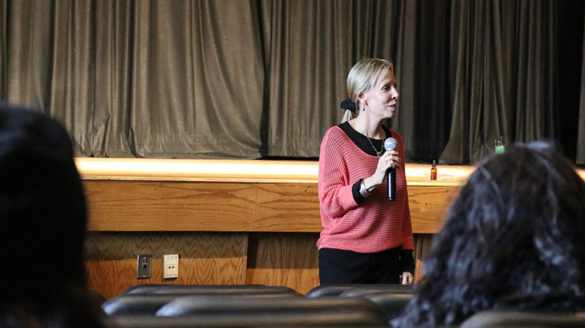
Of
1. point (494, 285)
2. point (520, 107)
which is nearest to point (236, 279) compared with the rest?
point (494, 285)

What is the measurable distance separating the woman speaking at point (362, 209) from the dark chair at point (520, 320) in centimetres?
141

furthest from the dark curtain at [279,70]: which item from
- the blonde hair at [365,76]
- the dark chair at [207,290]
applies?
the dark chair at [207,290]

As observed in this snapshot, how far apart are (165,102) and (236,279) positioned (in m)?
3.56

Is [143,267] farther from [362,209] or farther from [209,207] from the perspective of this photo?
[362,209]

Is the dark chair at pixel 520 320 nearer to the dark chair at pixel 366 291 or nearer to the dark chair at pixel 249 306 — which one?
the dark chair at pixel 249 306

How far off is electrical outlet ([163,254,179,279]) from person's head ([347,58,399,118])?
1.31 m

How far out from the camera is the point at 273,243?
3467 millimetres

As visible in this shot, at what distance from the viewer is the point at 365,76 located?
2.39m

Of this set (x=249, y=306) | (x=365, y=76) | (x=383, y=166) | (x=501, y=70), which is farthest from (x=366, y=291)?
(x=501, y=70)

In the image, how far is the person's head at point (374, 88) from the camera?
2.33 meters

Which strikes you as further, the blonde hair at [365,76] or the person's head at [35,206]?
the blonde hair at [365,76]

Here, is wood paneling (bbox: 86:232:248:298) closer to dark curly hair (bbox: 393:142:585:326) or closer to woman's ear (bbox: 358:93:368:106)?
woman's ear (bbox: 358:93:368:106)

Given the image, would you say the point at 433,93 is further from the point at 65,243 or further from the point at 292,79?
the point at 65,243

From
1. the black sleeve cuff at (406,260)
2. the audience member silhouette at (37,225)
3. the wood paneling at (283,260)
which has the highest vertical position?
Result: the audience member silhouette at (37,225)
